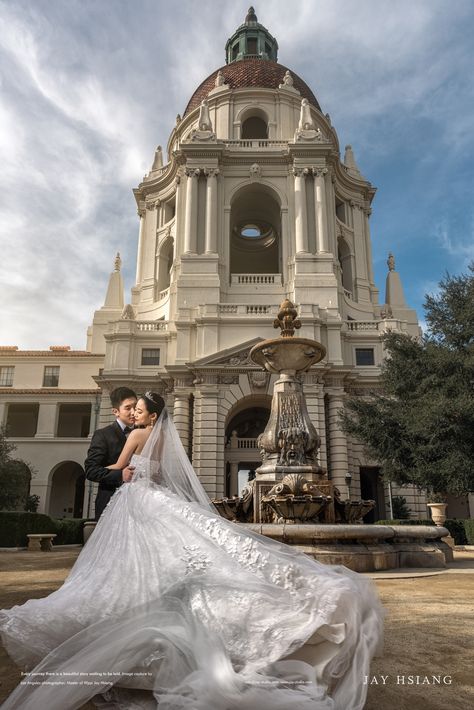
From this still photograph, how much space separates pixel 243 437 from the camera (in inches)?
1352

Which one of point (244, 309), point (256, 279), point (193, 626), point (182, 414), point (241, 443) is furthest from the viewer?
point (256, 279)

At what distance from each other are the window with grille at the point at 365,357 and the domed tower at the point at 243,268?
0.06 meters

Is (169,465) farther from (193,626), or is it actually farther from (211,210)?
(211,210)

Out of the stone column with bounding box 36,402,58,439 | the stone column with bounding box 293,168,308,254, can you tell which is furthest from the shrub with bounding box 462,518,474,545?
the stone column with bounding box 36,402,58,439

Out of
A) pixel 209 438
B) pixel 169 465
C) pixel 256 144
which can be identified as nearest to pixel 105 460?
pixel 169 465

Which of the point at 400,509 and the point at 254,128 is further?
the point at 254,128

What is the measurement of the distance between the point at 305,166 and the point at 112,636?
37.6 meters

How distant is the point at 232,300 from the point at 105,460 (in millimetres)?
30017

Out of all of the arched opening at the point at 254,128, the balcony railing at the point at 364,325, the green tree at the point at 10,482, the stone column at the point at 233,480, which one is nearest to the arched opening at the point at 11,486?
the green tree at the point at 10,482

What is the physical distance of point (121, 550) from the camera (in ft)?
15.5

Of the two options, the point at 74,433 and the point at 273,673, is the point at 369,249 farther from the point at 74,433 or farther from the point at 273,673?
the point at 273,673

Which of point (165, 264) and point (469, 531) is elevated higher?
point (165, 264)

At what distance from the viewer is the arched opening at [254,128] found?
43906 mm

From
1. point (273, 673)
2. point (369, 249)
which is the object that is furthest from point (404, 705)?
point (369, 249)
